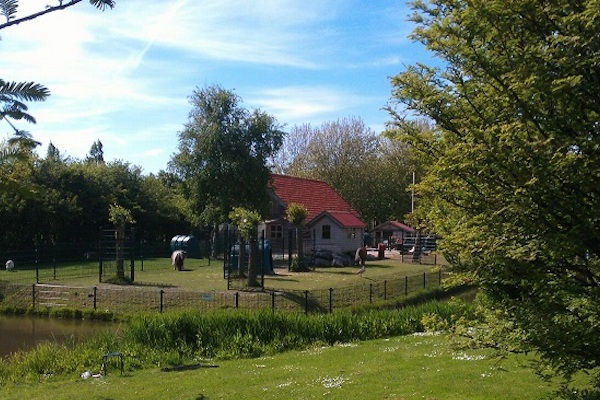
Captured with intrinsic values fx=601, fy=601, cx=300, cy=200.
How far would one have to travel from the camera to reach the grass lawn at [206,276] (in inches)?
1035

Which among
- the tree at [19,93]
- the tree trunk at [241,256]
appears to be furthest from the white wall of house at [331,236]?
the tree at [19,93]

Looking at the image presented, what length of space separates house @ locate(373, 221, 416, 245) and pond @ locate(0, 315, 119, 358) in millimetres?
36855

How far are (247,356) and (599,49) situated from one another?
38.3 feet

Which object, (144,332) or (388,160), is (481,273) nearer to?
(144,332)

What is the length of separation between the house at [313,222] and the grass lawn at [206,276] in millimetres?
4081

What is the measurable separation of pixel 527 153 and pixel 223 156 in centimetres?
3324

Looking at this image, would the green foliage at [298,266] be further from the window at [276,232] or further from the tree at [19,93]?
the tree at [19,93]

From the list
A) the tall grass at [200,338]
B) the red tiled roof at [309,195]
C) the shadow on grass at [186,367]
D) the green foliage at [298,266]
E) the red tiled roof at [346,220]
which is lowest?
the shadow on grass at [186,367]

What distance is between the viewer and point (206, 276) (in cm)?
2991

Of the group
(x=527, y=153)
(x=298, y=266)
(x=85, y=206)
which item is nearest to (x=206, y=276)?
(x=298, y=266)

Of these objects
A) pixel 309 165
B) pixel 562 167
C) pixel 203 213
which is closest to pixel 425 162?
pixel 562 167

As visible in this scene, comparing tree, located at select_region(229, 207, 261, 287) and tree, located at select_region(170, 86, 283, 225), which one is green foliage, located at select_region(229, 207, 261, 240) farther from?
tree, located at select_region(170, 86, 283, 225)

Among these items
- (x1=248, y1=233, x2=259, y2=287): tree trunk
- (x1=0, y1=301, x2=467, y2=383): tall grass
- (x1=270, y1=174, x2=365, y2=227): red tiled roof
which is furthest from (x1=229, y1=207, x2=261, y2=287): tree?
(x1=270, y1=174, x2=365, y2=227): red tiled roof

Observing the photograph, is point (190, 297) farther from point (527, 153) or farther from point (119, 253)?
point (527, 153)
